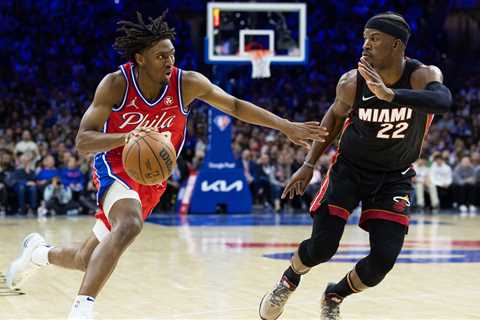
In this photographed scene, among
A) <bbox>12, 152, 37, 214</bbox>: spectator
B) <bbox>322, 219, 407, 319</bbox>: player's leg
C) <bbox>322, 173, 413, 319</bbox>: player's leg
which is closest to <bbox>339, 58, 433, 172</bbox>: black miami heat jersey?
<bbox>322, 173, 413, 319</bbox>: player's leg

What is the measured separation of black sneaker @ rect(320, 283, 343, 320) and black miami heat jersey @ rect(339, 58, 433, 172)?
0.84 meters

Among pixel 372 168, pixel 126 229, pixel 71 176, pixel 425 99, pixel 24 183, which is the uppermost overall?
pixel 425 99

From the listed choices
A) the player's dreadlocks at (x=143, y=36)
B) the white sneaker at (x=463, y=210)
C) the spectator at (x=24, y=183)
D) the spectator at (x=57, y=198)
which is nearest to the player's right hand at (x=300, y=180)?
the player's dreadlocks at (x=143, y=36)

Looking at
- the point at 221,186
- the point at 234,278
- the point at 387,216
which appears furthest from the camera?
the point at 221,186

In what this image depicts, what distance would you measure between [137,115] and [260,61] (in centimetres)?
1149

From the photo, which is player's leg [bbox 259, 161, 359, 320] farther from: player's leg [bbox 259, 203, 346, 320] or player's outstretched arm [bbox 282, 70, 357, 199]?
player's outstretched arm [bbox 282, 70, 357, 199]

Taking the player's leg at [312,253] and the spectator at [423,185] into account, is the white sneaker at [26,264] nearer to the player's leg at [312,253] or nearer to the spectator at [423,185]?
the player's leg at [312,253]

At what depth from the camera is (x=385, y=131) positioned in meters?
5.45

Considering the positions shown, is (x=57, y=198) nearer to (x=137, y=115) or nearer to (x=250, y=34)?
(x=250, y=34)

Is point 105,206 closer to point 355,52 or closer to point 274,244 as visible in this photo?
point 274,244

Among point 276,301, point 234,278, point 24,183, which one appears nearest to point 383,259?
point 276,301

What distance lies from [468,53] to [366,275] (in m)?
24.4

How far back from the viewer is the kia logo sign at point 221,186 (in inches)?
704

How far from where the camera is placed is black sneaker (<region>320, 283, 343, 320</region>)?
5.64 m
